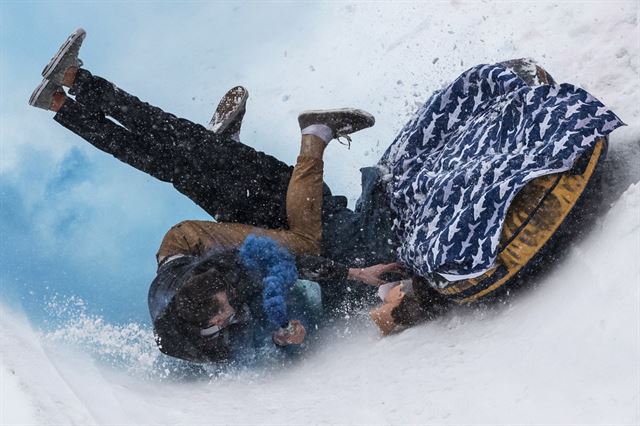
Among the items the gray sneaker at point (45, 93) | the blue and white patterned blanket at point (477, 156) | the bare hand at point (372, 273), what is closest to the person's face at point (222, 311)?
the bare hand at point (372, 273)

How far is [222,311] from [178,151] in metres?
0.64

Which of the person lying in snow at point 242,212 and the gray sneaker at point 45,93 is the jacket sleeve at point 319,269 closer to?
the person lying in snow at point 242,212

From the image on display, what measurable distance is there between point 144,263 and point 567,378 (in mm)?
→ 2983

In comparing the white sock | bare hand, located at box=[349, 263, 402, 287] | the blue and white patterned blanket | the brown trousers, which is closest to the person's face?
the brown trousers

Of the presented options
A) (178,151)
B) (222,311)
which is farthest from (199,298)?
(178,151)

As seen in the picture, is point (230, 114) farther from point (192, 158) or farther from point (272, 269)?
point (272, 269)

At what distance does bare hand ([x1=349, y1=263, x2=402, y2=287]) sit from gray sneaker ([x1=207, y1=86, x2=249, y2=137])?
2.69ft

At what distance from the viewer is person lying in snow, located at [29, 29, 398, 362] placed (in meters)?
1.95

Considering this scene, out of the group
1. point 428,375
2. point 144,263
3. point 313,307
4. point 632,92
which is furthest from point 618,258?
point 144,263

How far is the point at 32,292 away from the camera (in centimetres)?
292

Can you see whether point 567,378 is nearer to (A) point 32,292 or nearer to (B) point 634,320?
(B) point 634,320

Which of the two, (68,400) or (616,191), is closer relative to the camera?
(68,400)

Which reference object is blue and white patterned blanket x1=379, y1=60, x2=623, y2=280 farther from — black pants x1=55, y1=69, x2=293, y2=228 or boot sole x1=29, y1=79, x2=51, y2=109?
boot sole x1=29, y1=79, x2=51, y2=109

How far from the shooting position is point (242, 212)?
223 centimetres
